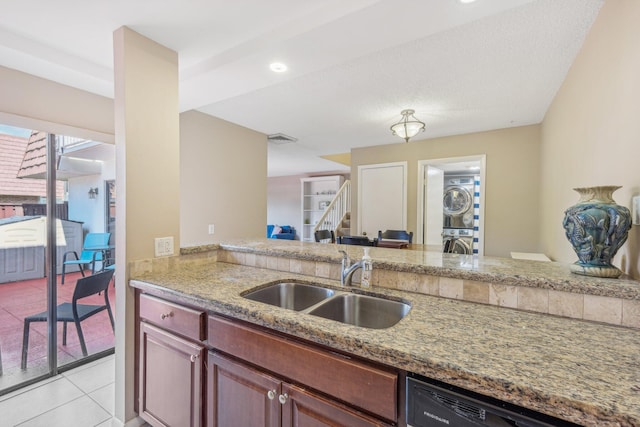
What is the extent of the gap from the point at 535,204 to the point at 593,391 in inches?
150

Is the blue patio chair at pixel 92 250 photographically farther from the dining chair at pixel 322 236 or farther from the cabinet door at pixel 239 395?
the dining chair at pixel 322 236

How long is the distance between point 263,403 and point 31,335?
2839mm

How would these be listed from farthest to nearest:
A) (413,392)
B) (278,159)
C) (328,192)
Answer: (328,192) < (278,159) < (413,392)

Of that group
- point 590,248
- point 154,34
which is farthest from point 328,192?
point 590,248

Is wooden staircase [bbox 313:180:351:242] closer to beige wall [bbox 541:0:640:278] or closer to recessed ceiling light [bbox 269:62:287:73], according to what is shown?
beige wall [bbox 541:0:640:278]

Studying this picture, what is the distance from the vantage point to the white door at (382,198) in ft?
15.3

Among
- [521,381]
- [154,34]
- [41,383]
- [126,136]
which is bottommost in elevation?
[41,383]

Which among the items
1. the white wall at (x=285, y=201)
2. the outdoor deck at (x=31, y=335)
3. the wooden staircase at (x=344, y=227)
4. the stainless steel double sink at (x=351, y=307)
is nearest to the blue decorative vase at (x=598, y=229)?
the stainless steel double sink at (x=351, y=307)

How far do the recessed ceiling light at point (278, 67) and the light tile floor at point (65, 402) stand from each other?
2568mm

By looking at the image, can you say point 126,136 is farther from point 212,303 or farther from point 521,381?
point 521,381

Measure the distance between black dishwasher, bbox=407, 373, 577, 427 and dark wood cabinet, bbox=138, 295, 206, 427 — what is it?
0.97 meters

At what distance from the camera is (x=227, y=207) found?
370 centimetres

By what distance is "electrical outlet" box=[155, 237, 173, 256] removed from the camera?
1.80 m

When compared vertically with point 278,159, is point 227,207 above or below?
below
